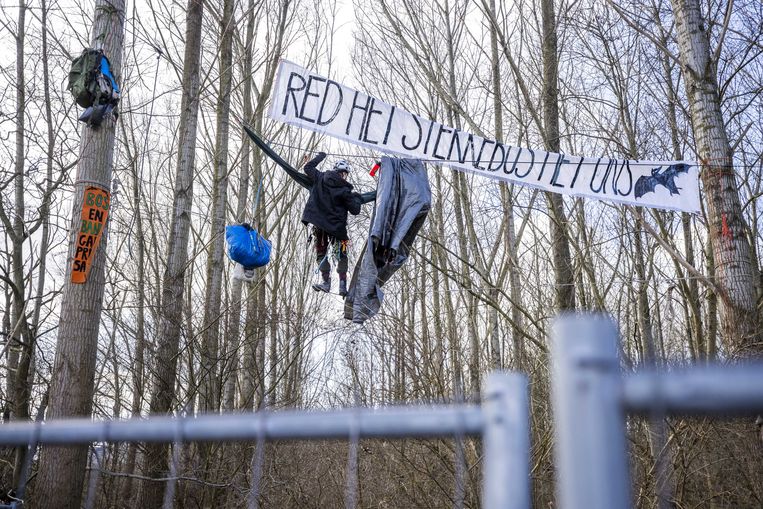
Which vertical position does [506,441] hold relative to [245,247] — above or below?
below

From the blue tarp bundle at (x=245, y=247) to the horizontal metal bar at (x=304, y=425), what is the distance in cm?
397

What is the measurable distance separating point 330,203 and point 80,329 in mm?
1940

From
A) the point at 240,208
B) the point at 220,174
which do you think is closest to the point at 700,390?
the point at 220,174

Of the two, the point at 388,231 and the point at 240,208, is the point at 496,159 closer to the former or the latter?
the point at 388,231

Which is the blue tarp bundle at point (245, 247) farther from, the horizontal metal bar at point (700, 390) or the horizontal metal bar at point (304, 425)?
the horizontal metal bar at point (700, 390)

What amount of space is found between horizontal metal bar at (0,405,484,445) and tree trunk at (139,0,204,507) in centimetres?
526

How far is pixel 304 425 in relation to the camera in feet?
3.14

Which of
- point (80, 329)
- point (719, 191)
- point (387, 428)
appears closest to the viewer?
point (387, 428)

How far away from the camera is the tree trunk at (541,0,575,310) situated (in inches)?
238

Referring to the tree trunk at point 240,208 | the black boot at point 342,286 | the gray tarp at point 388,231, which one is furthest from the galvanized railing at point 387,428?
the tree trunk at point 240,208

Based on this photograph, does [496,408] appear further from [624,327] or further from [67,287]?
[624,327]

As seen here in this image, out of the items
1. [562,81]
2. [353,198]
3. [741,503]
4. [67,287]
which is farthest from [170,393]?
[562,81]

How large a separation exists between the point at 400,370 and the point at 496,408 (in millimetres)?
4999

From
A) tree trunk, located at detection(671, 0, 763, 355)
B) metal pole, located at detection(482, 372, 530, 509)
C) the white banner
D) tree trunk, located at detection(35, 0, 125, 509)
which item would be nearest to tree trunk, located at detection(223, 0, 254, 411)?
tree trunk, located at detection(35, 0, 125, 509)
